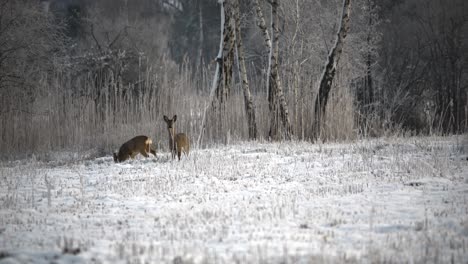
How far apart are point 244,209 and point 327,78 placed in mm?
5955

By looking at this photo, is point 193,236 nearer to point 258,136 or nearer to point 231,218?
point 231,218

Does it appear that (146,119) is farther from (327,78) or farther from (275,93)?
(327,78)

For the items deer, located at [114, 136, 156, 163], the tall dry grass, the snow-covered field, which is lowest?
the snow-covered field

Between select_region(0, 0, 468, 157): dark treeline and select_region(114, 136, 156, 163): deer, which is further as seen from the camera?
select_region(0, 0, 468, 157): dark treeline

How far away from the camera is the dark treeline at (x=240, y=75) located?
32.0ft

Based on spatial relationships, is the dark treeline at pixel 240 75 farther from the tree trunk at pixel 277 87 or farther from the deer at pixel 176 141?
the deer at pixel 176 141

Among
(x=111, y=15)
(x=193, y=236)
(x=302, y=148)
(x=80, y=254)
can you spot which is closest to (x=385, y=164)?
(x=302, y=148)

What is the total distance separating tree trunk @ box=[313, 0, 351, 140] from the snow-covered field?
7.02 ft

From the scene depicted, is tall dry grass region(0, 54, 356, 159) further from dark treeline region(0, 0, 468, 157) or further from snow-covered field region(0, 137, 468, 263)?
snow-covered field region(0, 137, 468, 263)

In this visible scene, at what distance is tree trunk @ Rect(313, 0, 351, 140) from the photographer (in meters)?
9.52

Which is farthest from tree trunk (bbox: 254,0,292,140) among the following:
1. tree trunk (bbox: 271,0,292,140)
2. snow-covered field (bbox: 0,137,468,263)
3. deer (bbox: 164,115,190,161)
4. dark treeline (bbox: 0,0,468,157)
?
deer (bbox: 164,115,190,161)

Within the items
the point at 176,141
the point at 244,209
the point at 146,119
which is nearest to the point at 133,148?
the point at 176,141

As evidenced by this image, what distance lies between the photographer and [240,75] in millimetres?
10586

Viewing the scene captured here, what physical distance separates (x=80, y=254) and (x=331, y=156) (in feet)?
16.3
